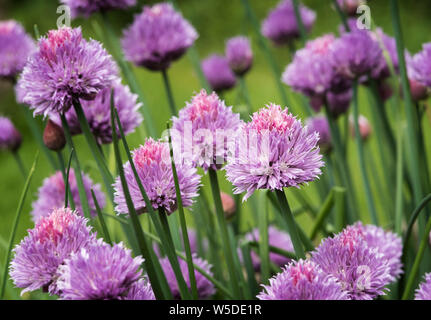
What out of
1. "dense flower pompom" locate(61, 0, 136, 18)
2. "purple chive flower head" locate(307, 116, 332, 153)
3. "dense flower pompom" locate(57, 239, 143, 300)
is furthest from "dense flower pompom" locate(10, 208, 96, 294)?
"purple chive flower head" locate(307, 116, 332, 153)

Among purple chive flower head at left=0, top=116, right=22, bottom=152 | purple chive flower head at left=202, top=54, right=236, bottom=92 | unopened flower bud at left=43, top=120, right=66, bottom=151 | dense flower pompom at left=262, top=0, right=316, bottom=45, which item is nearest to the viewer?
unopened flower bud at left=43, top=120, right=66, bottom=151

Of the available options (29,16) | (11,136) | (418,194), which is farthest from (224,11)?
(418,194)

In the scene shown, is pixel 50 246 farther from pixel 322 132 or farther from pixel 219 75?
pixel 219 75

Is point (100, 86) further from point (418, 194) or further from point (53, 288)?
point (418, 194)

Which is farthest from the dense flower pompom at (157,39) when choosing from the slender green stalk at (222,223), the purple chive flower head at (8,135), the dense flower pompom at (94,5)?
the slender green stalk at (222,223)

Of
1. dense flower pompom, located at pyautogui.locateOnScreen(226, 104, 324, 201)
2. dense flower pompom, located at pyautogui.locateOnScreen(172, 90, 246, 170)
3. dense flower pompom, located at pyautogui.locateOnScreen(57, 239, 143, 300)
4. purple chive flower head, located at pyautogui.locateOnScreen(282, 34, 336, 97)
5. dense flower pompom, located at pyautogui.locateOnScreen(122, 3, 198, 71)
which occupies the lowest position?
dense flower pompom, located at pyautogui.locateOnScreen(57, 239, 143, 300)

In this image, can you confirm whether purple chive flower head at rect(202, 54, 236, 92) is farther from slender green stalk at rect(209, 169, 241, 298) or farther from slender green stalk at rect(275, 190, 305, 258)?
slender green stalk at rect(275, 190, 305, 258)

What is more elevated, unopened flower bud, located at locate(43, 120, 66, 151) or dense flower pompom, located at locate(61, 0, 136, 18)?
dense flower pompom, located at locate(61, 0, 136, 18)
